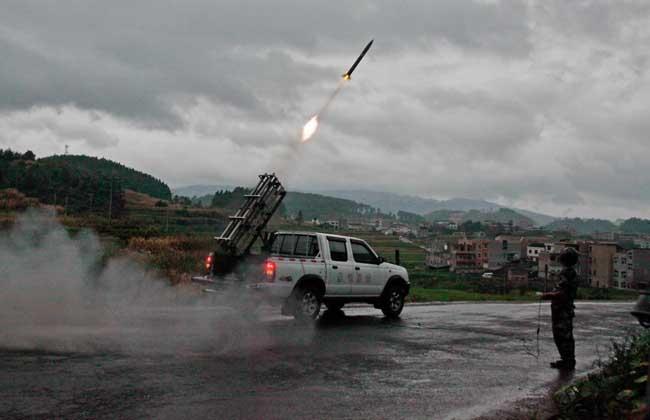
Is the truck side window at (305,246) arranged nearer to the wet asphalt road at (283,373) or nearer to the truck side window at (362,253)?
the truck side window at (362,253)

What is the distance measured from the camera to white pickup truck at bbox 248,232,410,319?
13320mm

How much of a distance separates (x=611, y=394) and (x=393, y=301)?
9.61 m

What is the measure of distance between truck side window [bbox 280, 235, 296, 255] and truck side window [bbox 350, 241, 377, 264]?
1.67 meters

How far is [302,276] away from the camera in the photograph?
13719 millimetres

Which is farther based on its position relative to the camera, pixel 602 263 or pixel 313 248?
pixel 602 263

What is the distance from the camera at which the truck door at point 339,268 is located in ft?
47.4

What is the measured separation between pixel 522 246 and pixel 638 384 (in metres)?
81.6

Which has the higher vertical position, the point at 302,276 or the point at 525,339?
the point at 302,276

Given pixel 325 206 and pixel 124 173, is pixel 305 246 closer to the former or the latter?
pixel 124 173

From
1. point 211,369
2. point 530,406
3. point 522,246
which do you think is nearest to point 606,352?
point 530,406

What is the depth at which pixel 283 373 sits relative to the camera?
8.39m

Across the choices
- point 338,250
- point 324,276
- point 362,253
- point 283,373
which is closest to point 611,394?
point 283,373

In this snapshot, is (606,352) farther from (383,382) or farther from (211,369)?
(211,369)

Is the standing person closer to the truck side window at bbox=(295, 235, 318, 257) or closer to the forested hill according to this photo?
the truck side window at bbox=(295, 235, 318, 257)
